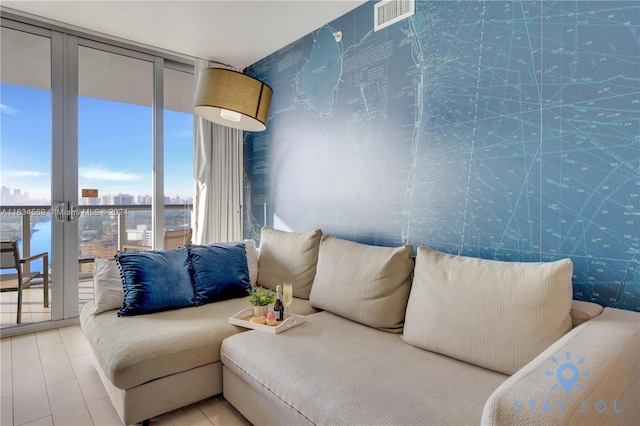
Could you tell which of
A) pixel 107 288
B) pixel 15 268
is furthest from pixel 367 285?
pixel 15 268

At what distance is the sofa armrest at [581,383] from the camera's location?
0.87 meters

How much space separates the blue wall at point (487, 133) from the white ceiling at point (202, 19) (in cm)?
26

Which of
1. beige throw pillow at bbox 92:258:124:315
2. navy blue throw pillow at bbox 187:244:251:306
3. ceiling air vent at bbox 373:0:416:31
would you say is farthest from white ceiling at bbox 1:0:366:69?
beige throw pillow at bbox 92:258:124:315

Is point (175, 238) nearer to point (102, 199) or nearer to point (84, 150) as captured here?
point (102, 199)

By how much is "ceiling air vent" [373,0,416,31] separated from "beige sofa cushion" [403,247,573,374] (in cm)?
169

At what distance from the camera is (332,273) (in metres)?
2.33

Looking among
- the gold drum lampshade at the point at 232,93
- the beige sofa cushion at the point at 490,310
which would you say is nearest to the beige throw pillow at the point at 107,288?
the gold drum lampshade at the point at 232,93

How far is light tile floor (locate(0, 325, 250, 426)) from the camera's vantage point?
6.14ft

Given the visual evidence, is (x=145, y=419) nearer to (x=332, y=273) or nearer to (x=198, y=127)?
(x=332, y=273)

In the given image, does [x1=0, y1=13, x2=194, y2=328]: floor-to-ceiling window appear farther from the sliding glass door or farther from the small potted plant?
the small potted plant

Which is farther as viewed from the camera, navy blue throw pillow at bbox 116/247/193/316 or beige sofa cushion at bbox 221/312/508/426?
navy blue throw pillow at bbox 116/247/193/316

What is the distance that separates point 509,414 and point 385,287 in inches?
46.4

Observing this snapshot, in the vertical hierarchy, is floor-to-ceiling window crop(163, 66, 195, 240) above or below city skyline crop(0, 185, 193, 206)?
above

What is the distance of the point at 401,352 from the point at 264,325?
77 centimetres
